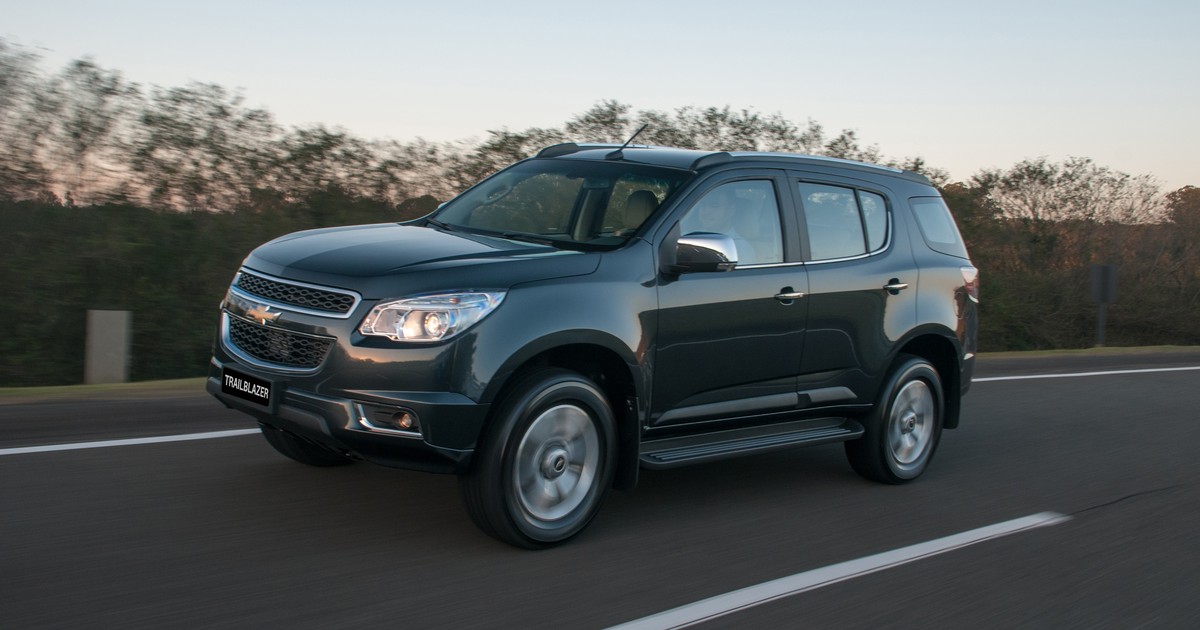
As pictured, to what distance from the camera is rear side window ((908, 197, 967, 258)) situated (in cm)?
750

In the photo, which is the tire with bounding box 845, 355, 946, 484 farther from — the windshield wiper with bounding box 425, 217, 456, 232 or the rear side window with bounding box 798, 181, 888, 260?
the windshield wiper with bounding box 425, 217, 456, 232

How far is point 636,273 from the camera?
18.3 feet

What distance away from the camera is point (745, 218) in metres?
6.34

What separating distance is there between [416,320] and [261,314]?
34.5 inches

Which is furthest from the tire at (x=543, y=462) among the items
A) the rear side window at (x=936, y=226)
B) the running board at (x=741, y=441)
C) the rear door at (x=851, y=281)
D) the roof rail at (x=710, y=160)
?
the rear side window at (x=936, y=226)

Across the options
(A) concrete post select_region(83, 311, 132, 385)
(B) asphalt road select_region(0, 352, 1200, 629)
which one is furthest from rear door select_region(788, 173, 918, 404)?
(A) concrete post select_region(83, 311, 132, 385)

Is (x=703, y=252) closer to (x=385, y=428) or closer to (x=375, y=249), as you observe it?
(x=375, y=249)

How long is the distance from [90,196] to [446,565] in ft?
31.9

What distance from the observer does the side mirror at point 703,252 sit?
564cm

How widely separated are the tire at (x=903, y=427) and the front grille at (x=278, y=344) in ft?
11.5

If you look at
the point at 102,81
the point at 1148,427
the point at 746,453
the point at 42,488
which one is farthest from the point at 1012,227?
the point at 42,488

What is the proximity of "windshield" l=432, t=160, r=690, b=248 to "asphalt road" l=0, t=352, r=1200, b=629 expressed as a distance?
4.76 ft

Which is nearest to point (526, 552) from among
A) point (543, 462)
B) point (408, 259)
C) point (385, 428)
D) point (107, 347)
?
point (543, 462)

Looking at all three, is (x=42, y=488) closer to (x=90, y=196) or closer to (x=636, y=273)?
(x=636, y=273)
